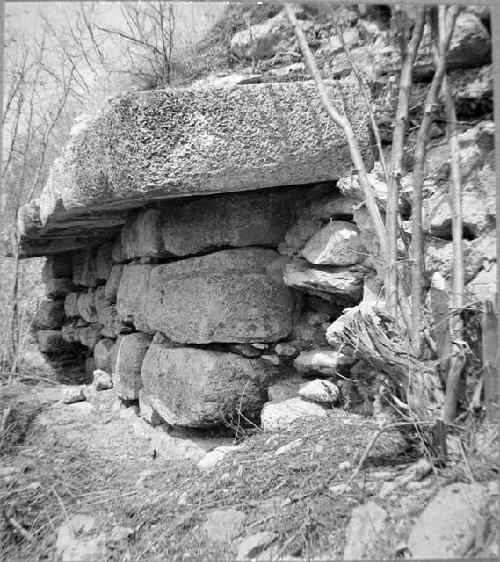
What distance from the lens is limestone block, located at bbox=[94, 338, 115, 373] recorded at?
11.0 ft

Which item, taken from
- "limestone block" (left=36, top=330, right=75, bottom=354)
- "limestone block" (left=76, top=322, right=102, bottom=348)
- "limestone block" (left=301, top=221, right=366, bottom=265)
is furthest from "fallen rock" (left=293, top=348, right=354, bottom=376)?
"limestone block" (left=36, top=330, right=75, bottom=354)

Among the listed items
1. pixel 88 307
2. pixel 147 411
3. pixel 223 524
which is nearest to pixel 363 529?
pixel 223 524

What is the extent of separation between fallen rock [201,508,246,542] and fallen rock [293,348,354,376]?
2.11 ft

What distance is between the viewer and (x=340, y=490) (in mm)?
1293

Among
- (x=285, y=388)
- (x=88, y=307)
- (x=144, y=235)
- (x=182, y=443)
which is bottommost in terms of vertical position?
(x=182, y=443)

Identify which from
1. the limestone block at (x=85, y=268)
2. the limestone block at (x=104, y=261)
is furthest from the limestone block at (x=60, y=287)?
the limestone block at (x=104, y=261)

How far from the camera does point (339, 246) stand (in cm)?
188

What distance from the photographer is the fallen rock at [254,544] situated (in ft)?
3.96

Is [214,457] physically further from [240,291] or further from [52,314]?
[52,314]

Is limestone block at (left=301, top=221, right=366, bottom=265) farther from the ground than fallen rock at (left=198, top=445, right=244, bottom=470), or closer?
farther from the ground

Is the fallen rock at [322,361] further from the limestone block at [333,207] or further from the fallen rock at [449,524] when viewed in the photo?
the fallen rock at [449,524]

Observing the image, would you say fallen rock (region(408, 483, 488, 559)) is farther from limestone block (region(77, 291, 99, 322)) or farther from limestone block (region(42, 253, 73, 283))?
limestone block (region(42, 253, 73, 283))

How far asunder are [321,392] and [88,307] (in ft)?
7.88

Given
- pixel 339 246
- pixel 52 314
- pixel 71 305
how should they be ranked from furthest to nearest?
pixel 52 314, pixel 71 305, pixel 339 246
